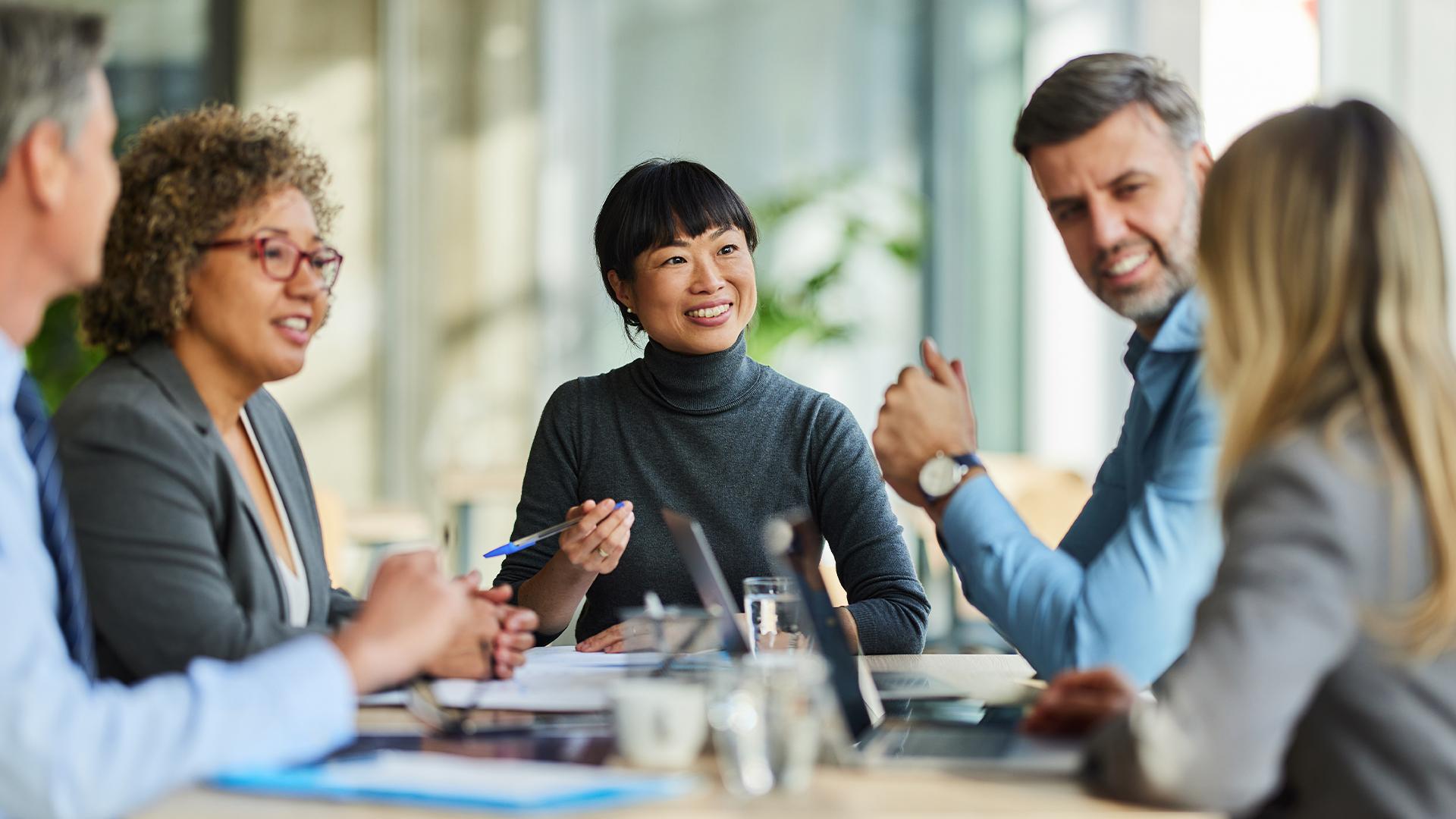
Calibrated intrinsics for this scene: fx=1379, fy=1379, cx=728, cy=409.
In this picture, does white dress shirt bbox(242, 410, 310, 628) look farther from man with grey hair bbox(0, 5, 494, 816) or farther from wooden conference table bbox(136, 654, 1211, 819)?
wooden conference table bbox(136, 654, 1211, 819)

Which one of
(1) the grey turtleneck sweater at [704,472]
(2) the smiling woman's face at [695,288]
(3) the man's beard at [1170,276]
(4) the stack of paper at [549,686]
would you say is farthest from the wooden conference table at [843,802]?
(2) the smiling woman's face at [695,288]

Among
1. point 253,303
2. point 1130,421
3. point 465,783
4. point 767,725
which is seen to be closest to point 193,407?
point 253,303

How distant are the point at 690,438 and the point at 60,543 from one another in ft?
3.97

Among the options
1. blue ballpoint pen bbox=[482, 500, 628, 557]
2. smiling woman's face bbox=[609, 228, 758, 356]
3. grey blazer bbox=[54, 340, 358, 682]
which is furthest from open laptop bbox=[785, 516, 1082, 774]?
smiling woman's face bbox=[609, 228, 758, 356]

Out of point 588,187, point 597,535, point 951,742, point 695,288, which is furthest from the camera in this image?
point 588,187

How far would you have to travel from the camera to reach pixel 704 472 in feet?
7.32

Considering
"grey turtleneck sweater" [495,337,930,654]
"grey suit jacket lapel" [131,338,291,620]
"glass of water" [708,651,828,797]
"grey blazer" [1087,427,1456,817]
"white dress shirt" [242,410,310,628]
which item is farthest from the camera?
"grey turtleneck sweater" [495,337,930,654]

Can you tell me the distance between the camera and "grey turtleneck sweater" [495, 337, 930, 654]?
2.16 meters

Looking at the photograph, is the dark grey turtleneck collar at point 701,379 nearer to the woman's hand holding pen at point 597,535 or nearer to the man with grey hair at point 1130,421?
the woman's hand holding pen at point 597,535

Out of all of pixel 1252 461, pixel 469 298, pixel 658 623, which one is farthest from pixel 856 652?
pixel 469 298

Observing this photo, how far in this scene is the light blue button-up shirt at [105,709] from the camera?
3.22ft

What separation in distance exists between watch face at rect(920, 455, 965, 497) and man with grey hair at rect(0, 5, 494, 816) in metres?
0.53

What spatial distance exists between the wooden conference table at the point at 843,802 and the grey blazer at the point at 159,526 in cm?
29

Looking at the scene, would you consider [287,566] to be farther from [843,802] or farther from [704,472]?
[843,802]
